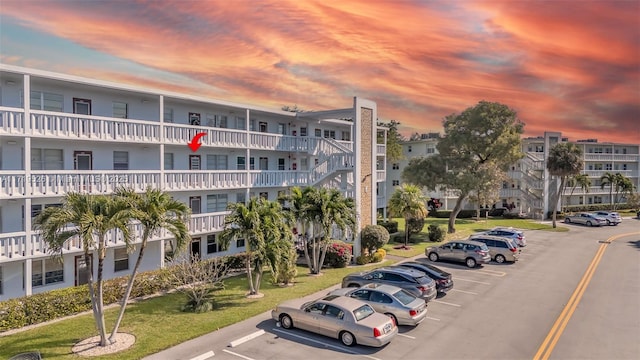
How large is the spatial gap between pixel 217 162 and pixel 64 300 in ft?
48.6

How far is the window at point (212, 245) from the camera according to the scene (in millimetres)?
30580

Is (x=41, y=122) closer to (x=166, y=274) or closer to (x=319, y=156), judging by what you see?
(x=166, y=274)

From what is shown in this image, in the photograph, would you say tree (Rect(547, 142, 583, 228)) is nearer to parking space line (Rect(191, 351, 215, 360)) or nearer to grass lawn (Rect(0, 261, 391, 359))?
grass lawn (Rect(0, 261, 391, 359))

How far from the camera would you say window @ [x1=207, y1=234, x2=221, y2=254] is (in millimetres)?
30580

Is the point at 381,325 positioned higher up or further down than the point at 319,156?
further down

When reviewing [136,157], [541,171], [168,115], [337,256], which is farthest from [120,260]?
[541,171]

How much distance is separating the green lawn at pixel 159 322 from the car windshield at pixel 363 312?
5.92 metres

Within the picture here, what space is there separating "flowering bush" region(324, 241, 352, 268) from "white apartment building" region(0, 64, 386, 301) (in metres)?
1.67

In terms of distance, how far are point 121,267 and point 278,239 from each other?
413 inches

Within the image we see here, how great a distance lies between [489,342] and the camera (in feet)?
56.0

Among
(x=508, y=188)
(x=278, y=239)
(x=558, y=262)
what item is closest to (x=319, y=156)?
(x=278, y=239)

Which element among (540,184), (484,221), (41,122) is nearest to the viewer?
(41,122)

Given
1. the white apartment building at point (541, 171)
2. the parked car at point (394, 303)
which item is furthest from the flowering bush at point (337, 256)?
the white apartment building at point (541, 171)

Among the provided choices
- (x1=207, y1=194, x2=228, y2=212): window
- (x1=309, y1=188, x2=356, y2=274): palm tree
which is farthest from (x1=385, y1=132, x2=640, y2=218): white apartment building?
(x1=207, y1=194, x2=228, y2=212): window
